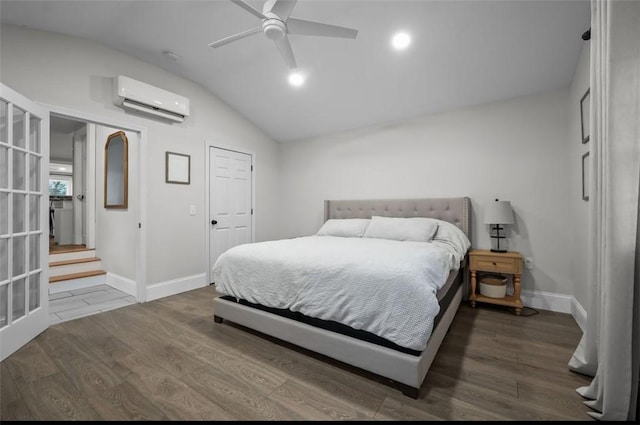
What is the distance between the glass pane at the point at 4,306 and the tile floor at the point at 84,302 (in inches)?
25.4

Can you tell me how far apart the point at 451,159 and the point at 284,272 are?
2659 mm

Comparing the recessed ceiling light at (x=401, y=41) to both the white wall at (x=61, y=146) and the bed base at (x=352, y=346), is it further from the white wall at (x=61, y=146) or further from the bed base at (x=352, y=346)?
the white wall at (x=61, y=146)

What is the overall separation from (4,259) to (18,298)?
0.37m

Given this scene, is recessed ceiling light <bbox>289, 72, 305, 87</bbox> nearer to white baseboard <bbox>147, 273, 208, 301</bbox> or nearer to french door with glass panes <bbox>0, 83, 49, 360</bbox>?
french door with glass panes <bbox>0, 83, 49, 360</bbox>

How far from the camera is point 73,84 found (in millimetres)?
2729

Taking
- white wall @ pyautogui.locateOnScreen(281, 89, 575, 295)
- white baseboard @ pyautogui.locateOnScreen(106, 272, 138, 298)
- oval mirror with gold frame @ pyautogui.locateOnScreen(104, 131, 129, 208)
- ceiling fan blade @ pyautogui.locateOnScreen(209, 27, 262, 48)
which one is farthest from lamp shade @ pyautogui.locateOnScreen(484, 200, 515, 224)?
oval mirror with gold frame @ pyautogui.locateOnScreen(104, 131, 129, 208)

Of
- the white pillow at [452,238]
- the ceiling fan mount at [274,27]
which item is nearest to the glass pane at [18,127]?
the ceiling fan mount at [274,27]

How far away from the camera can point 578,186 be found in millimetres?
2574

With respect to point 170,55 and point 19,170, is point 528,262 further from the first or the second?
point 19,170

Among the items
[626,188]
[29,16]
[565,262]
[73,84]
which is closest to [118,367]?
[73,84]

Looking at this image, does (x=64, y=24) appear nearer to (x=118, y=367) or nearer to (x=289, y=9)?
(x=289, y=9)

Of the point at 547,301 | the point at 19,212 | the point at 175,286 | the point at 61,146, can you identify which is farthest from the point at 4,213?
the point at 61,146

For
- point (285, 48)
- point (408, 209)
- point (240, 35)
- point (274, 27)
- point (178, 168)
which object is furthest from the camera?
point (408, 209)

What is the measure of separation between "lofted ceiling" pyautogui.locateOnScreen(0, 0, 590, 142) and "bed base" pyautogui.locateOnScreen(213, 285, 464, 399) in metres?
2.43
